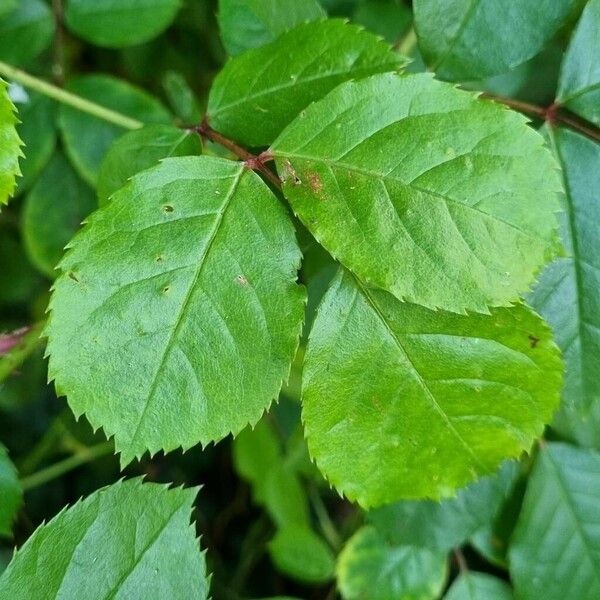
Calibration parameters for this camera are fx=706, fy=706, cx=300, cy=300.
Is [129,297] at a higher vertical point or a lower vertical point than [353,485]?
higher

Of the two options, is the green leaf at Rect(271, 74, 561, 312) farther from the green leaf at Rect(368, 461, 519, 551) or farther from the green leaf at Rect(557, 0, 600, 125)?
the green leaf at Rect(368, 461, 519, 551)

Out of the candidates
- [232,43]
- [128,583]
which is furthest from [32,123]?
[128,583]

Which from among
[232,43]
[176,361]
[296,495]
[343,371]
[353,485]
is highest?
[232,43]

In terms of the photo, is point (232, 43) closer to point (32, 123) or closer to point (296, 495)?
point (32, 123)

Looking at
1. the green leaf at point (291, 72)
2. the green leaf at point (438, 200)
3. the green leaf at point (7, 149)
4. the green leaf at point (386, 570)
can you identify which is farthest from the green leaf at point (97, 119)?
the green leaf at point (386, 570)

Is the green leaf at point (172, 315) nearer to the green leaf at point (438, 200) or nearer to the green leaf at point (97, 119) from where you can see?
the green leaf at point (438, 200)

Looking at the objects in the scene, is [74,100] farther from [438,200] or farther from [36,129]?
[438,200]
